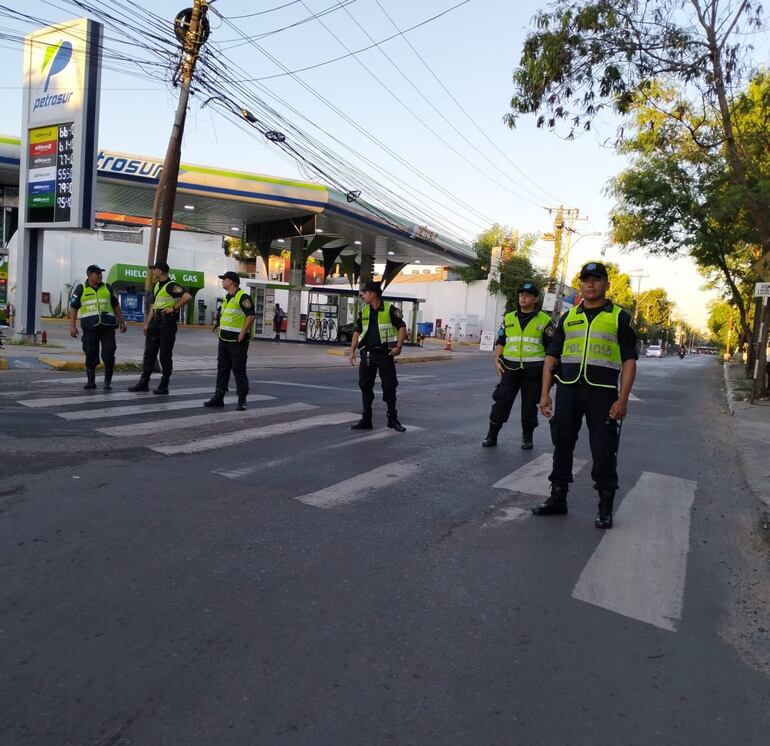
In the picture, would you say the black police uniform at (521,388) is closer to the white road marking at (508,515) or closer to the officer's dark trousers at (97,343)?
the white road marking at (508,515)

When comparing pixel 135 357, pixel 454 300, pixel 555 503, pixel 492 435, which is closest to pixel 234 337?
pixel 492 435

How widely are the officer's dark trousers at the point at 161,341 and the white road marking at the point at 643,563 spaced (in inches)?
275

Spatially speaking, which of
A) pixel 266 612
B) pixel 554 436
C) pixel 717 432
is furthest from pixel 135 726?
pixel 717 432

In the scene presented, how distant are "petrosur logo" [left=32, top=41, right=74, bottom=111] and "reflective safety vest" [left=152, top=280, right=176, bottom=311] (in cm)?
874

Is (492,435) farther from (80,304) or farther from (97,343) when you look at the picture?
(80,304)

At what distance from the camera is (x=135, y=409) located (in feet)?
28.2

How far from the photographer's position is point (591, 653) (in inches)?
121

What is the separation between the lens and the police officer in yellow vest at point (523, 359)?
7.68 meters

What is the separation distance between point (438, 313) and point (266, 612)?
57895 mm

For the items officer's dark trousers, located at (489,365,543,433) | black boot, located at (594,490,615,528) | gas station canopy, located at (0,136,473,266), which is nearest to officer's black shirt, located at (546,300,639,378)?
black boot, located at (594,490,615,528)

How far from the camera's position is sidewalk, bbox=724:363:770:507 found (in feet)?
23.4

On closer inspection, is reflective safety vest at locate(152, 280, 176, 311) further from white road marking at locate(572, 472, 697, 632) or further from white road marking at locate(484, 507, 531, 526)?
white road marking at locate(572, 472, 697, 632)

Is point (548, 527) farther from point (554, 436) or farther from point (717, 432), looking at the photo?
point (717, 432)

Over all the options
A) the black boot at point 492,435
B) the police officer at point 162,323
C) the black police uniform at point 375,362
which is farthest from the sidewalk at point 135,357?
the black boot at point 492,435
